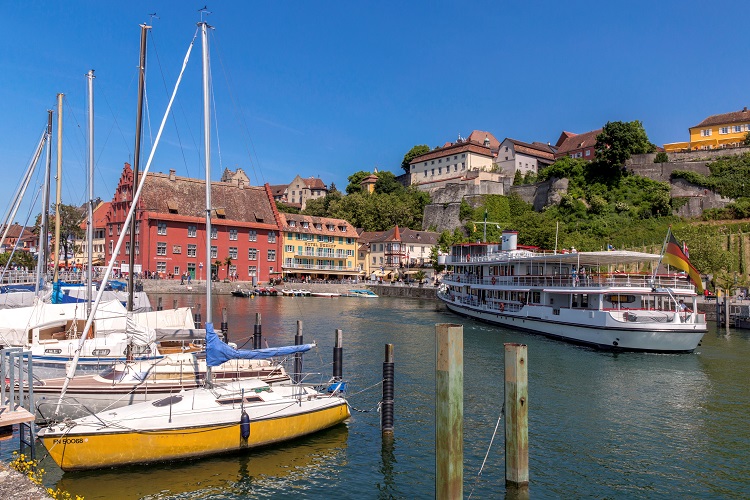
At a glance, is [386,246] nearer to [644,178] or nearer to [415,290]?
[415,290]

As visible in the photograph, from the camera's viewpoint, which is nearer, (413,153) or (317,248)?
(317,248)

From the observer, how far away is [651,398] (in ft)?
81.1

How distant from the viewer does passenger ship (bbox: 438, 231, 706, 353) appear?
35.5m

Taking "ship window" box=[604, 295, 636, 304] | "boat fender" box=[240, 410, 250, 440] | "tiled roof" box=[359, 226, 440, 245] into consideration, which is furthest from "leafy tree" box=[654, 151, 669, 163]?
"boat fender" box=[240, 410, 250, 440]

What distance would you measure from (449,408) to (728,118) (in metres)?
109

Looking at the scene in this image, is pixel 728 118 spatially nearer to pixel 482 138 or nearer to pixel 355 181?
pixel 482 138

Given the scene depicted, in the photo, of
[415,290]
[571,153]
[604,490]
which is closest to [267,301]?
[415,290]

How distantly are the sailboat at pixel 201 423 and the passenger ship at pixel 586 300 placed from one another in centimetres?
2414

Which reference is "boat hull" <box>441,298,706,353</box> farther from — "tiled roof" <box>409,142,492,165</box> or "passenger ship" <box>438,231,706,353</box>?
"tiled roof" <box>409,142,492,165</box>

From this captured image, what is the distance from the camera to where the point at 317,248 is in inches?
4065

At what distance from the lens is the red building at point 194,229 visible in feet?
273

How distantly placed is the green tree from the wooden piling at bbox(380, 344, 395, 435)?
85.4 m

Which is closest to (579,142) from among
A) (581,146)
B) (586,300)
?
(581,146)

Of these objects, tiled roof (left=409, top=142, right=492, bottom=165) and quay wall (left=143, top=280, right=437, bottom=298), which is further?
tiled roof (left=409, top=142, right=492, bottom=165)
